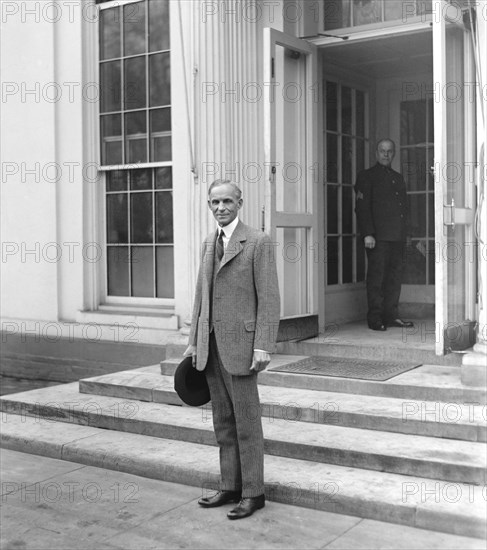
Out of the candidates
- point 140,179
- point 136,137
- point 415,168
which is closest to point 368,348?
point 415,168

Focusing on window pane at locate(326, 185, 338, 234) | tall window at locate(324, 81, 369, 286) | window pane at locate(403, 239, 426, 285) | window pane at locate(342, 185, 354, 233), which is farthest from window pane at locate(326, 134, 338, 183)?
window pane at locate(403, 239, 426, 285)

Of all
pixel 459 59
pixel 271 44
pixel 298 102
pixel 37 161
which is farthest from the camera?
pixel 37 161

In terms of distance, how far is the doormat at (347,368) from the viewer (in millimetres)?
6828

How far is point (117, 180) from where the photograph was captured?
Answer: 30.5ft

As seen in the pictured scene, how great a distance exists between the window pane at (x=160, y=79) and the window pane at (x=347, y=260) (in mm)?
2342

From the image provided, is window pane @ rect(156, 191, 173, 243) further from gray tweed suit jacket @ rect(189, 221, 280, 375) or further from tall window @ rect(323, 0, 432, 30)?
gray tweed suit jacket @ rect(189, 221, 280, 375)

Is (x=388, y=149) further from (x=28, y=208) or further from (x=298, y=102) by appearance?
(x=28, y=208)

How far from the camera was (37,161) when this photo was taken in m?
9.74

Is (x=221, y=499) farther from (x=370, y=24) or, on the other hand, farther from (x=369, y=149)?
(x=369, y=149)

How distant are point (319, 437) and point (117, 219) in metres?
4.29

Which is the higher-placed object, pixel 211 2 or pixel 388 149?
pixel 211 2

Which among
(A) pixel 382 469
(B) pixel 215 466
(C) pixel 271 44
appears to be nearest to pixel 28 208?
(C) pixel 271 44

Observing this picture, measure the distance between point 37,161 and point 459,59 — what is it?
489cm

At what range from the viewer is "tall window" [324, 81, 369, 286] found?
8.87 metres
